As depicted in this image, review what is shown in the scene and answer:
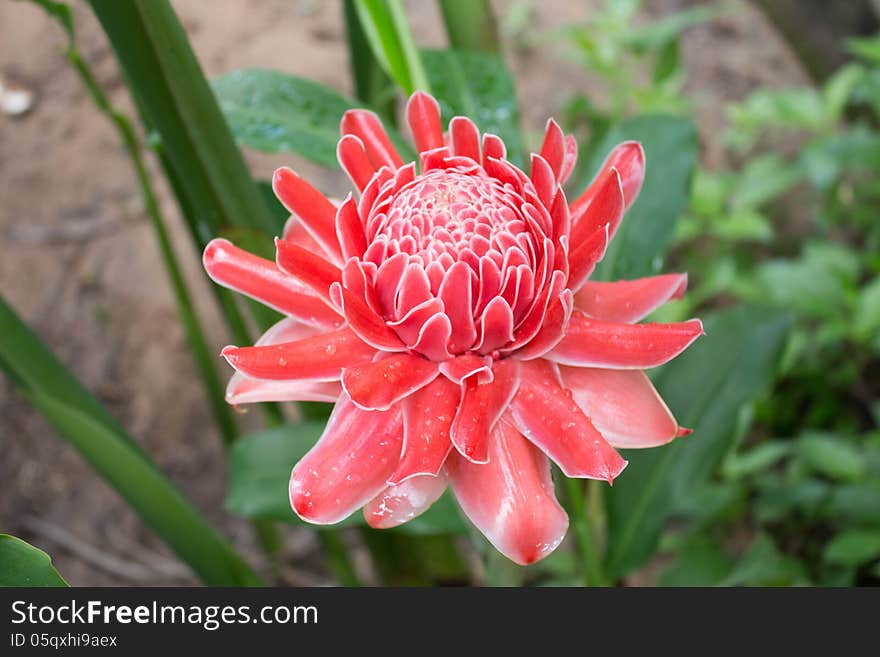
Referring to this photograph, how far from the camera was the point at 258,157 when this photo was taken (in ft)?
4.48

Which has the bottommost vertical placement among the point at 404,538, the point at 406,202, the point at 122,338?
the point at 404,538

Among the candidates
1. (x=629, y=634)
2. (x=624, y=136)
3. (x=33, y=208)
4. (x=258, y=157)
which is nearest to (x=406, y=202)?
(x=629, y=634)

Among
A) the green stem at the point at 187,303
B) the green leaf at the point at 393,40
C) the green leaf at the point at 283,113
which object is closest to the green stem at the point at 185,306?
the green stem at the point at 187,303

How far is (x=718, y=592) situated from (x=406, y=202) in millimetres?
292

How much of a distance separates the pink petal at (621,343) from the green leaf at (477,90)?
0.29 metres

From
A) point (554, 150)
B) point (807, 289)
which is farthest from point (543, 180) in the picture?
point (807, 289)

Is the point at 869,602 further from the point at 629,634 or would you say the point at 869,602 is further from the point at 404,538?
the point at 404,538

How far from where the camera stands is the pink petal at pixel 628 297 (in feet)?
1.40

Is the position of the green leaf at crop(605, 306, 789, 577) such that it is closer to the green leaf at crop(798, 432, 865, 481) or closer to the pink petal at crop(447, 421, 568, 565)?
the green leaf at crop(798, 432, 865, 481)

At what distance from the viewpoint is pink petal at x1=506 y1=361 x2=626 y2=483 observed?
359mm

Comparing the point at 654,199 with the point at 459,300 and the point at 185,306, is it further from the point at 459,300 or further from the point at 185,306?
the point at 185,306

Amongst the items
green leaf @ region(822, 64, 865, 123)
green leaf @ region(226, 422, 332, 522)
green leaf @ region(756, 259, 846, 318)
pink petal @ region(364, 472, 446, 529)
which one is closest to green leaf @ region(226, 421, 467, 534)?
green leaf @ region(226, 422, 332, 522)

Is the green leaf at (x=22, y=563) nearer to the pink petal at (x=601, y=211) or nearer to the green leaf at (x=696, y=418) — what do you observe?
the pink petal at (x=601, y=211)

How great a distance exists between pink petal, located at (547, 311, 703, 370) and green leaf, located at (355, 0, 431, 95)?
29 centimetres
